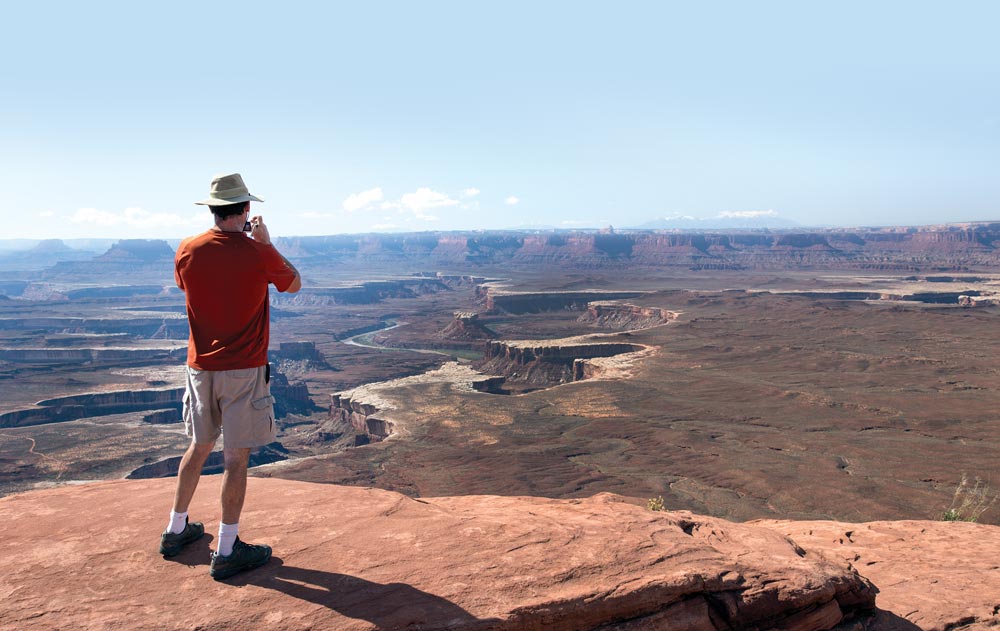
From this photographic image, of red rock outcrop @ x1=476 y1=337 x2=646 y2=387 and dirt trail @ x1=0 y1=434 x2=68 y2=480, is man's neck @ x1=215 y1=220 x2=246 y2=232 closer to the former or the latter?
dirt trail @ x1=0 y1=434 x2=68 y2=480

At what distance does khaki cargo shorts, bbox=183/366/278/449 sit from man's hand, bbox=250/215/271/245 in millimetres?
869

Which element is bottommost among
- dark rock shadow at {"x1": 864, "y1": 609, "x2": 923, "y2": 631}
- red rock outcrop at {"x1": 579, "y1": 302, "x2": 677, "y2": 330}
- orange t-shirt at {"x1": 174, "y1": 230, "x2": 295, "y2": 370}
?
red rock outcrop at {"x1": 579, "y1": 302, "x2": 677, "y2": 330}

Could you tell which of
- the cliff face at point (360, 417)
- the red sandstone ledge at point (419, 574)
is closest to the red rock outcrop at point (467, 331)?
the cliff face at point (360, 417)

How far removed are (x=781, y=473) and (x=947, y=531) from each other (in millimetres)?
25894

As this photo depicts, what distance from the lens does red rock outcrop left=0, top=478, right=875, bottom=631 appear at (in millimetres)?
4598

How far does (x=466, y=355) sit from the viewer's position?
99.8 metres

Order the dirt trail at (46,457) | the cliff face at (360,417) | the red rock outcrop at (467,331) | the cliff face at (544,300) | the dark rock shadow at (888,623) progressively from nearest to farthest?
1. the dark rock shadow at (888,623)
2. the dirt trail at (46,457)
3. the cliff face at (360,417)
4. the red rock outcrop at (467,331)
5. the cliff face at (544,300)

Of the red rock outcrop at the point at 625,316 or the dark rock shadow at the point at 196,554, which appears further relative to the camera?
the red rock outcrop at the point at 625,316

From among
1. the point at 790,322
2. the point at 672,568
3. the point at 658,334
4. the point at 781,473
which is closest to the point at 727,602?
the point at 672,568

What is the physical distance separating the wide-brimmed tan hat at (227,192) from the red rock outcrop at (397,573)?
246cm

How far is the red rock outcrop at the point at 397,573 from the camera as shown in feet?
15.1

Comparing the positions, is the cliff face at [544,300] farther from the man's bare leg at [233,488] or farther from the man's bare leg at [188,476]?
the man's bare leg at [233,488]

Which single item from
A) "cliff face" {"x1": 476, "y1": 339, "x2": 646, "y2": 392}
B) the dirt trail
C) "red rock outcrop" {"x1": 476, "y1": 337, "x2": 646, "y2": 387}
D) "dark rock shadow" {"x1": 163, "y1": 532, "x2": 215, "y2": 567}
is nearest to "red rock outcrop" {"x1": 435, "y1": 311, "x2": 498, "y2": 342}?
"red rock outcrop" {"x1": 476, "y1": 337, "x2": 646, "y2": 387}

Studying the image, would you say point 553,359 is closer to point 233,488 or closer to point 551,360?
point 551,360
